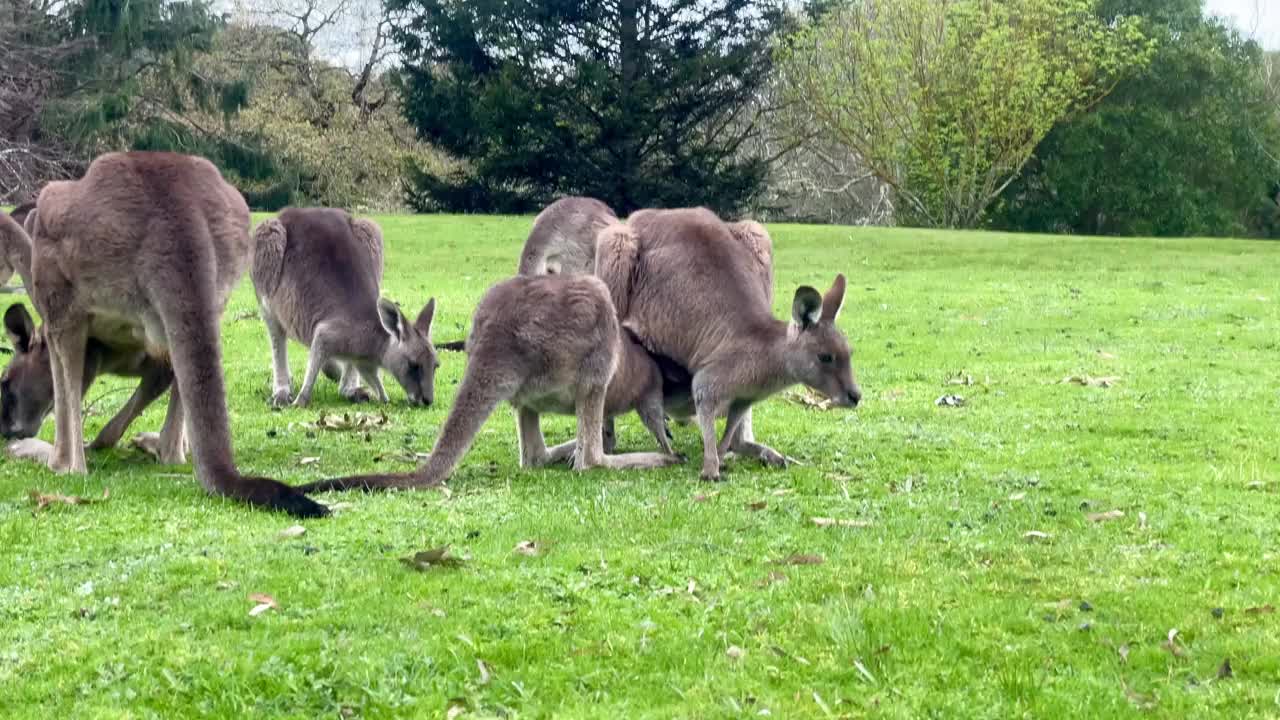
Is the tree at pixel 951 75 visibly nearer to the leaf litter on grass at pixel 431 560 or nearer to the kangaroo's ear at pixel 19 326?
the kangaroo's ear at pixel 19 326

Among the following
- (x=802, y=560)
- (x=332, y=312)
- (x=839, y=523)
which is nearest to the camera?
(x=802, y=560)

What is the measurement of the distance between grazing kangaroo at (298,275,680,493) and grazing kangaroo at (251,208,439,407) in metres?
2.52

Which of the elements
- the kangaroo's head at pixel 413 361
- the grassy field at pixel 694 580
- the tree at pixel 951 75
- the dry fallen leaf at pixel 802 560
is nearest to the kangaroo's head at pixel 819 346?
the grassy field at pixel 694 580

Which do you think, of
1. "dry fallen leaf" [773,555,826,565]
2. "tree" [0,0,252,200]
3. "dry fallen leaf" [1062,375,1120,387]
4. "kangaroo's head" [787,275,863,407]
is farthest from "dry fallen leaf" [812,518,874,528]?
"tree" [0,0,252,200]

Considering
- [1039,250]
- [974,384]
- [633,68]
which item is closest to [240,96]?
[633,68]

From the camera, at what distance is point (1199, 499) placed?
640 centimetres

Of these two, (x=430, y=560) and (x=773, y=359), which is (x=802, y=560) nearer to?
(x=430, y=560)

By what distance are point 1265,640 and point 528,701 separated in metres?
2.30

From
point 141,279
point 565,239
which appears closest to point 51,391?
point 141,279

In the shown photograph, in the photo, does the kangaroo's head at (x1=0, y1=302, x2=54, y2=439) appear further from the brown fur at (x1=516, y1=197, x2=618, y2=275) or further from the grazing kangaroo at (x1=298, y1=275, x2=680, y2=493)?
the brown fur at (x1=516, y1=197, x2=618, y2=275)

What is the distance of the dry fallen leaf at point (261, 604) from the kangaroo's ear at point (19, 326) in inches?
146

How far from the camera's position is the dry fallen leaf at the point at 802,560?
17.0 feet

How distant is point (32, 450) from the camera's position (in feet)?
24.4

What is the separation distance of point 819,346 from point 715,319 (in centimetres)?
64
